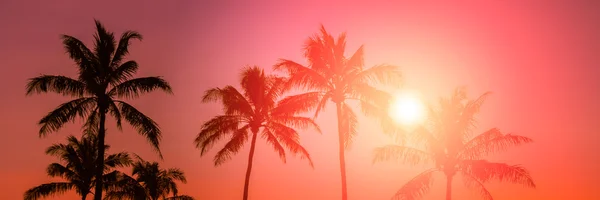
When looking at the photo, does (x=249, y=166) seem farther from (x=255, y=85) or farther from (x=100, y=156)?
(x=100, y=156)

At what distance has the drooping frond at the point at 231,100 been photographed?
34375 mm

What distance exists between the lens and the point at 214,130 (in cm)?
3397

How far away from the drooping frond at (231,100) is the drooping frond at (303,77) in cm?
433

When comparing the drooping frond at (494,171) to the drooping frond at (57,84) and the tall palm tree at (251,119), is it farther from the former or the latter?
the drooping frond at (57,84)

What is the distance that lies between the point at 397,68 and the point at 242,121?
9.92 m

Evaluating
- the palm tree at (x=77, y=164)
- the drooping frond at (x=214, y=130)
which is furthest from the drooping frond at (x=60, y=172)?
the drooping frond at (x=214, y=130)

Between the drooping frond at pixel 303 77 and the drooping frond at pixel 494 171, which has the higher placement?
the drooping frond at pixel 303 77

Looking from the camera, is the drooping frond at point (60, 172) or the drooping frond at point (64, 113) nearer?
the drooping frond at point (64, 113)

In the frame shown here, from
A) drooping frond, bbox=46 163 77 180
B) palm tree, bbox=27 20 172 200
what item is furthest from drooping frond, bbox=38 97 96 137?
drooping frond, bbox=46 163 77 180

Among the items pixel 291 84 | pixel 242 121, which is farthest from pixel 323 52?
pixel 242 121

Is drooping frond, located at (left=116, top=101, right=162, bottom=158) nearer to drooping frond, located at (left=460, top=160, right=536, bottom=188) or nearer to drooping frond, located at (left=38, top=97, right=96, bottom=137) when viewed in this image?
drooping frond, located at (left=38, top=97, right=96, bottom=137)

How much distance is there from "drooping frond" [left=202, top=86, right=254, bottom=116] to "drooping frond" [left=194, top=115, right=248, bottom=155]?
578mm

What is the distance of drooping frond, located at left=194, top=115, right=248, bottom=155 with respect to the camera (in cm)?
3378

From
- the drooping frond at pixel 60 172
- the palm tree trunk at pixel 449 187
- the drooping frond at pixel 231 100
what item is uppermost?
the drooping frond at pixel 231 100
